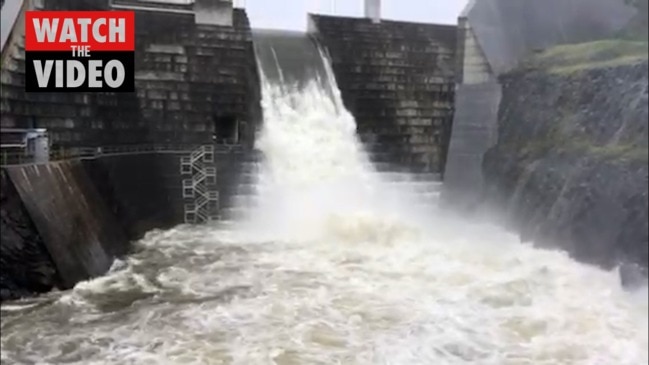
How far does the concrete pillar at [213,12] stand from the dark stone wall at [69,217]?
206cm

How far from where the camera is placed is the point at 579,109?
6.68ft

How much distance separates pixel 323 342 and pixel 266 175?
1.98 m

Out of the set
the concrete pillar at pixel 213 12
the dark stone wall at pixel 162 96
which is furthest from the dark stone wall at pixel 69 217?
the concrete pillar at pixel 213 12

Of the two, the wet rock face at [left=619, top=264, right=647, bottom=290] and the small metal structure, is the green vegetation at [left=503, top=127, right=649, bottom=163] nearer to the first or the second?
the wet rock face at [left=619, top=264, right=647, bottom=290]

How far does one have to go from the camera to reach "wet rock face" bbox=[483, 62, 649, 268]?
5.64 ft

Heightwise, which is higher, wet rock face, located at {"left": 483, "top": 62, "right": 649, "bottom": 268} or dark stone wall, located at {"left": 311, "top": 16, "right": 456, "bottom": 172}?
dark stone wall, located at {"left": 311, "top": 16, "right": 456, "bottom": 172}

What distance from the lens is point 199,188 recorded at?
3.62m

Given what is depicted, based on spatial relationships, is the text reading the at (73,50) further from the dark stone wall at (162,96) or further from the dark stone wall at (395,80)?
the dark stone wall at (395,80)

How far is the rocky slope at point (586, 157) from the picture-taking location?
5.64 feet

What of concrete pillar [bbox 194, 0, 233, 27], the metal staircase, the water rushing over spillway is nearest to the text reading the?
the water rushing over spillway

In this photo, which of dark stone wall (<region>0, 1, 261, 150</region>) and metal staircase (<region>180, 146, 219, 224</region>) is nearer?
dark stone wall (<region>0, 1, 261, 150</region>)

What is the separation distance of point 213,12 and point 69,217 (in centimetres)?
260

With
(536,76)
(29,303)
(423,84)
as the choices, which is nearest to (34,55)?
(29,303)

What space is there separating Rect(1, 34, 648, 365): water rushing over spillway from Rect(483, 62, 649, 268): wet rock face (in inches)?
3.6
